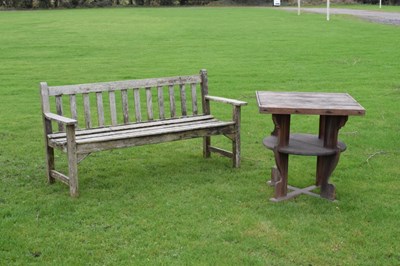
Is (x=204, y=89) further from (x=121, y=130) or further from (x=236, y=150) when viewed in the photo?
(x=121, y=130)

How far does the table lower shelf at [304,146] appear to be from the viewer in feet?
20.2

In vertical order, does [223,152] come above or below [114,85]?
below

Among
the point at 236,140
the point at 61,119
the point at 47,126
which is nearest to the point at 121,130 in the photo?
the point at 47,126

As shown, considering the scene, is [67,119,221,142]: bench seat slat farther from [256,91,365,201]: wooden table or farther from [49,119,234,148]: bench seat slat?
[256,91,365,201]: wooden table

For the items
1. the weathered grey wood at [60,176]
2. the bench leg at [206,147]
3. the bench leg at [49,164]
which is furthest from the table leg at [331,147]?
the bench leg at [49,164]

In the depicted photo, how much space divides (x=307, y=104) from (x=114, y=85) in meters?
2.41

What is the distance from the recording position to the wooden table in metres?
5.96

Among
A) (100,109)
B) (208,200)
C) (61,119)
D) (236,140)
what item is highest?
(61,119)

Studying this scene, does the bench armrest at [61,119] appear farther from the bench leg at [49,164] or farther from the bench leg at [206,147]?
the bench leg at [206,147]

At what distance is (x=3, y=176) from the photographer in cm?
718

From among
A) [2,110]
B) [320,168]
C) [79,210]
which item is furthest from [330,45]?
[79,210]

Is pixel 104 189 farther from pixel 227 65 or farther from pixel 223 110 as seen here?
pixel 227 65

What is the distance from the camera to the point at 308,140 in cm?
665

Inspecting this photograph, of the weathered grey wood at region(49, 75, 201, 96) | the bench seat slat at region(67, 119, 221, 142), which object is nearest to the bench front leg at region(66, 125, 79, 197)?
the bench seat slat at region(67, 119, 221, 142)
